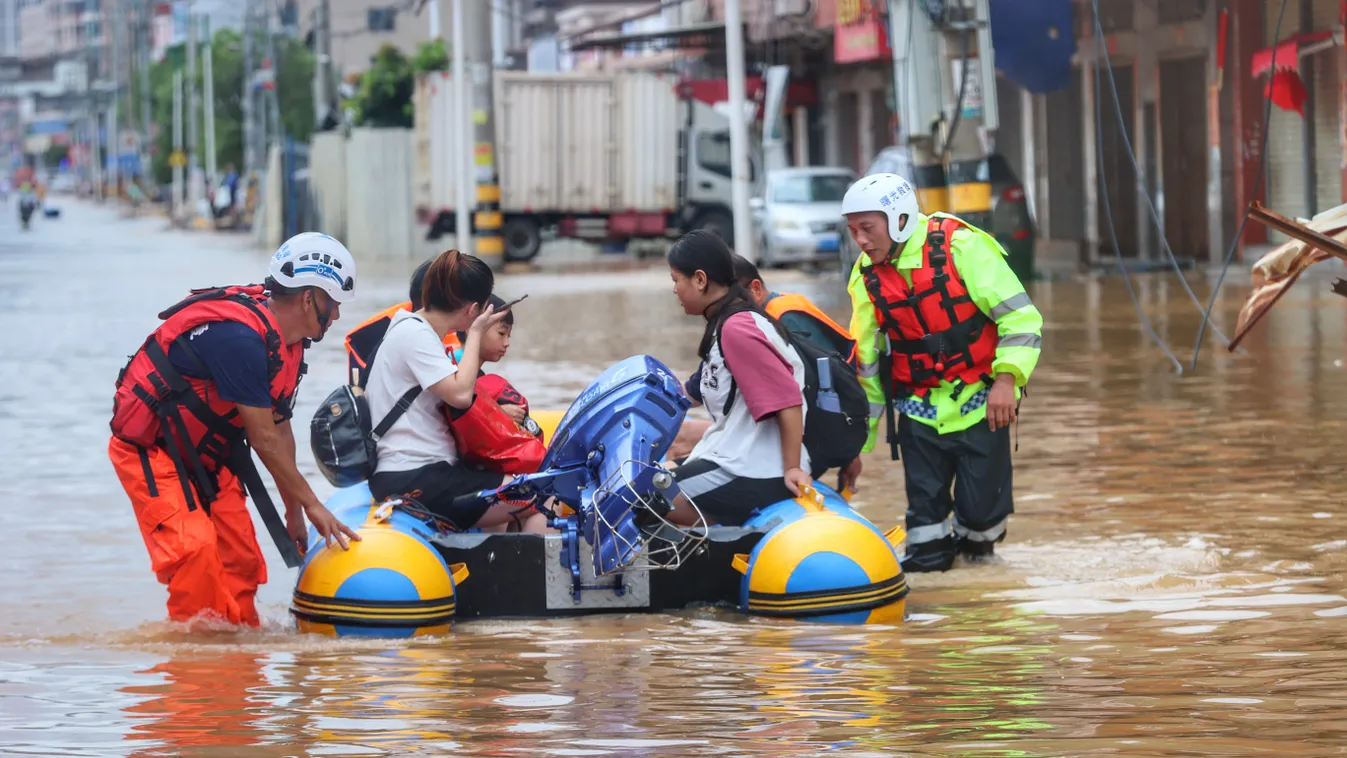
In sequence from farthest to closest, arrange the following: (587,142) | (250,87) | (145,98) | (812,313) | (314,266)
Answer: (145,98)
(250,87)
(587,142)
(812,313)
(314,266)

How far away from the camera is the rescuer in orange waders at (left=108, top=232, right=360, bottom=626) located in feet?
23.0

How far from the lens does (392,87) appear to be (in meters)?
46.9

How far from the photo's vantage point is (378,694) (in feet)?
20.1

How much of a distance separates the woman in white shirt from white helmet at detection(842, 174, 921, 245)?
4.39 ft

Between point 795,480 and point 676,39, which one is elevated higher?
point 676,39

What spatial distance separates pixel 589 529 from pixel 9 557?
10.5 feet

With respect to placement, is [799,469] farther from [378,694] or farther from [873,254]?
[378,694]

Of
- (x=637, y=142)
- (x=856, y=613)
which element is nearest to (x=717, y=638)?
(x=856, y=613)

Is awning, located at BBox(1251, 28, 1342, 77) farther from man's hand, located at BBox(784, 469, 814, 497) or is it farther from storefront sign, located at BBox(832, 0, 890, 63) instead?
man's hand, located at BBox(784, 469, 814, 497)

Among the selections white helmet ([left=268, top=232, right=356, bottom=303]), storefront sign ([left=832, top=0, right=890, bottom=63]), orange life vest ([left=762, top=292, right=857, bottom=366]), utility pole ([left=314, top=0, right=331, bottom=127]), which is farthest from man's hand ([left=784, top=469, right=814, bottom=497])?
utility pole ([left=314, top=0, right=331, bottom=127])

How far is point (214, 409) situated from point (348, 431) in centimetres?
54

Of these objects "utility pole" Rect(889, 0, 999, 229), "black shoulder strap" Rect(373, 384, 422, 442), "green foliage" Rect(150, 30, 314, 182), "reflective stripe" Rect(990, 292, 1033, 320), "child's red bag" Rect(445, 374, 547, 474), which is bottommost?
"child's red bag" Rect(445, 374, 547, 474)

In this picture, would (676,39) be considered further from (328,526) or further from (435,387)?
(328,526)

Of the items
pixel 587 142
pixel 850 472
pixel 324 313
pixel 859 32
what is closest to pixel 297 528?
pixel 324 313
